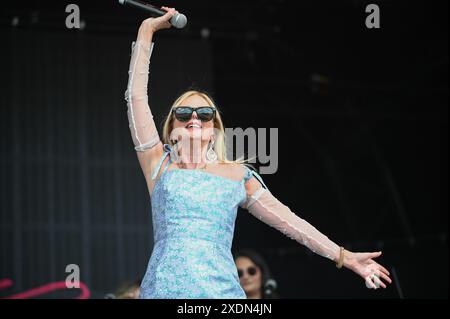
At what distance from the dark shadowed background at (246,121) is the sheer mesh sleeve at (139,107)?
12.6 ft

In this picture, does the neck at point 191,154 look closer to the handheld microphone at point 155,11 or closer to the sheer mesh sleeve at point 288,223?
the sheer mesh sleeve at point 288,223

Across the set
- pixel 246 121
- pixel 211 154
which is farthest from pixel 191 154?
pixel 246 121

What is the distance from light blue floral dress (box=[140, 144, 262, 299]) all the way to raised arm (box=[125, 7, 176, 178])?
2.5 inches

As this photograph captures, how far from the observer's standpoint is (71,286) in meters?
7.20

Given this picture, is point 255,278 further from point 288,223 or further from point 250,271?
point 288,223

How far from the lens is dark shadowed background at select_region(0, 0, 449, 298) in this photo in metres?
7.92

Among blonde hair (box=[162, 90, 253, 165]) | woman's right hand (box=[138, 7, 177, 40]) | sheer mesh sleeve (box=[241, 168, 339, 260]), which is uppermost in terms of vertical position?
woman's right hand (box=[138, 7, 177, 40])

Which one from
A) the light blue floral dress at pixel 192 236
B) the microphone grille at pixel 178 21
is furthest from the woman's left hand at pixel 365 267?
the microphone grille at pixel 178 21

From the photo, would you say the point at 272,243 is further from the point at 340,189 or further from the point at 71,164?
the point at 71,164

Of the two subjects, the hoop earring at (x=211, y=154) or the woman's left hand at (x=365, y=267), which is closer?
the woman's left hand at (x=365, y=267)

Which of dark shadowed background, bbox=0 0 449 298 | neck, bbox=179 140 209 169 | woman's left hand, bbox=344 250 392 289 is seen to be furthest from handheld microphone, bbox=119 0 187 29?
dark shadowed background, bbox=0 0 449 298

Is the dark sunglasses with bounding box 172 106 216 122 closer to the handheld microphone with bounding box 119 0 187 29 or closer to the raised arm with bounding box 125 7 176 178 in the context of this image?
the raised arm with bounding box 125 7 176 178

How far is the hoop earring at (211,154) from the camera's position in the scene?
3.85 metres
